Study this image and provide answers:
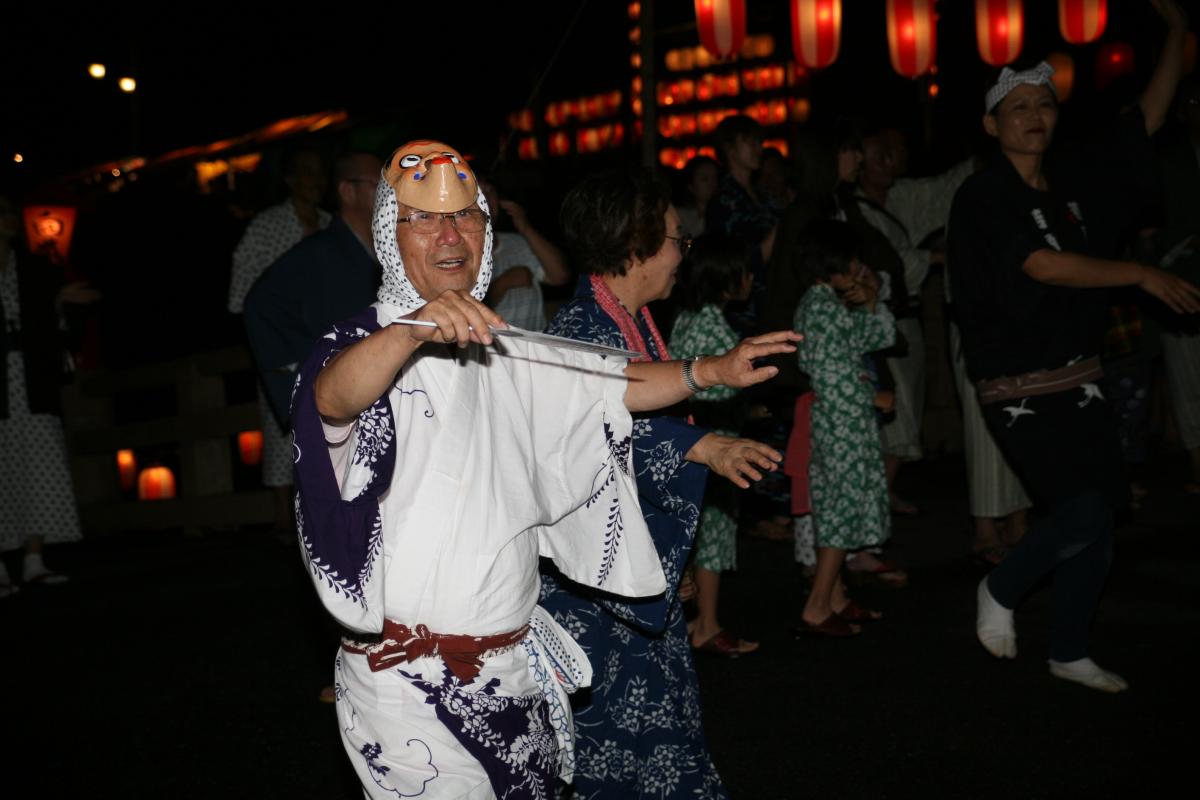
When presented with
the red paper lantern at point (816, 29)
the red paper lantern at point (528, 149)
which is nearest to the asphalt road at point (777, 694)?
the red paper lantern at point (816, 29)

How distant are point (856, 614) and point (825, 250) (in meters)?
1.71

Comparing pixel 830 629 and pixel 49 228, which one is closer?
pixel 830 629

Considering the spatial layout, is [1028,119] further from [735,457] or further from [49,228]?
[49,228]

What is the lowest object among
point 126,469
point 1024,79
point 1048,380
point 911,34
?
point 126,469

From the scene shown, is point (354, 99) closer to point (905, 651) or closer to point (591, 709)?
point (905, 651)

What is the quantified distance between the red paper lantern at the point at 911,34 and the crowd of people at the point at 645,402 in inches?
117

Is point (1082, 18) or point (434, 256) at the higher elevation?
point (1082, 18)

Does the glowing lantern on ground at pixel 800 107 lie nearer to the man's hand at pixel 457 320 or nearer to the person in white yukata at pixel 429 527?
the person in white yukata at pixel 429 527

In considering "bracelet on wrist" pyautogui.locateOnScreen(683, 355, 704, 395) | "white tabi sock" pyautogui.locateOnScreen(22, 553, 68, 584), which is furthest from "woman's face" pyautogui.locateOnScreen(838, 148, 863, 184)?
"white tabi sock" pyautogui.locateOnScreen(22, 553, 68, 584)

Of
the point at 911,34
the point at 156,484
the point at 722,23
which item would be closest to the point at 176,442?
the point at 156,484

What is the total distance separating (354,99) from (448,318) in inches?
727

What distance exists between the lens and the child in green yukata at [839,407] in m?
5.17

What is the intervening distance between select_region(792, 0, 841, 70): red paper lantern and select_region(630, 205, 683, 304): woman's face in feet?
23.4

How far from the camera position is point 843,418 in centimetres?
527
